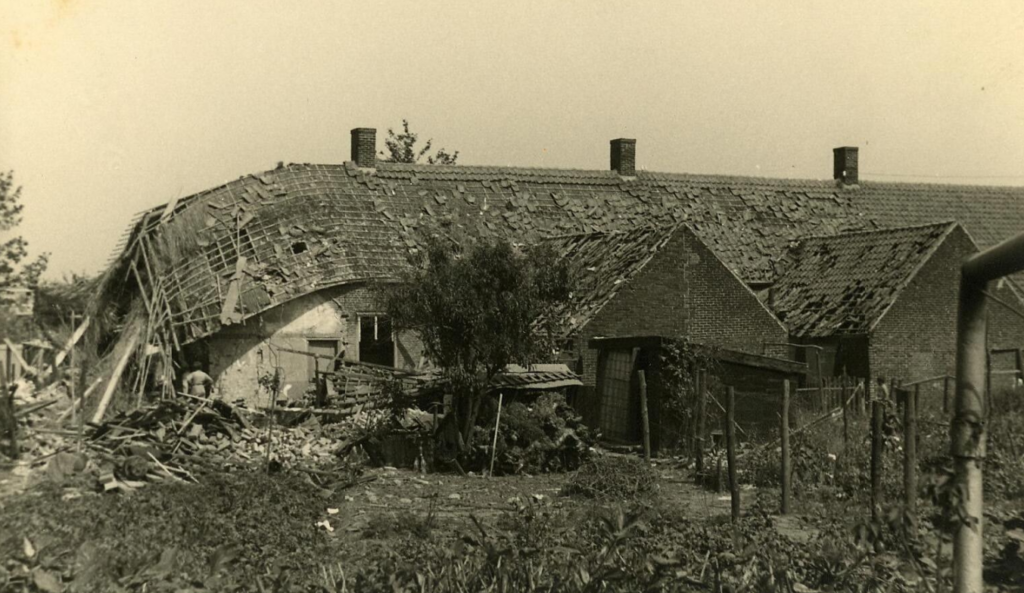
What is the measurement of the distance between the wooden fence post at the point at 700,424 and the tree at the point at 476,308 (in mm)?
2819

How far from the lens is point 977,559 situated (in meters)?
6.92

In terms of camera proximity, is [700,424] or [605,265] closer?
[700,424]

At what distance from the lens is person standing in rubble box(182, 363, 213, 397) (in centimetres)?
2377

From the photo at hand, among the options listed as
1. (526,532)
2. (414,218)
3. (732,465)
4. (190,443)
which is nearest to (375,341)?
(414,218)

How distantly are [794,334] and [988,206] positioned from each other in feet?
51.2

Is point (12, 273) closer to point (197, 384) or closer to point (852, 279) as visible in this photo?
point (197, 384)

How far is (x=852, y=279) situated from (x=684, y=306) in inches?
221

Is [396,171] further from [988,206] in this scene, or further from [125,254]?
[988,206]

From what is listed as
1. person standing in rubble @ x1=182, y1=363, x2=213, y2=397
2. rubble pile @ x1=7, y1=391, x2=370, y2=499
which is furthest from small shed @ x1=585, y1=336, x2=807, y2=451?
person standing in rubble @ x1=182, y1=363, x2=213, y2=397

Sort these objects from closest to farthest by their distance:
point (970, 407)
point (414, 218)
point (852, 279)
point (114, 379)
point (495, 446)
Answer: point (970, 407) < point (495, 446) < point (114, 379) < point (852, 279) < point (414, 218)

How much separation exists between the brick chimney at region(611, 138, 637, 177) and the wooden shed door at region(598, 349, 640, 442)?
47.8 feet

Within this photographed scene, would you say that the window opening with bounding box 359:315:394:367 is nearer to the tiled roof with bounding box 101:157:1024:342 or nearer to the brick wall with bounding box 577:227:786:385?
the tiled roof with bounding box 101:157:1024:342

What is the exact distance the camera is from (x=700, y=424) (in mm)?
19094

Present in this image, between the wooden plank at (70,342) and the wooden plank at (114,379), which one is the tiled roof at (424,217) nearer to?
the wooden plank at (114,379)
